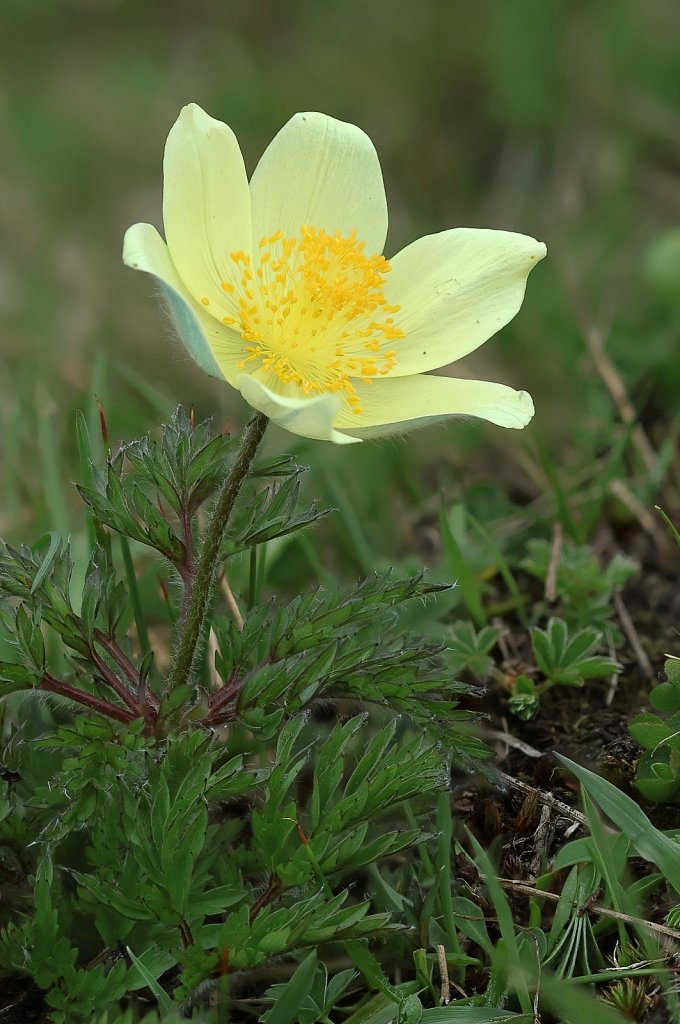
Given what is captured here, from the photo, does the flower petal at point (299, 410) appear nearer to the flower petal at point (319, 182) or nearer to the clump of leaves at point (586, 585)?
the flower petal at point (319, 182)

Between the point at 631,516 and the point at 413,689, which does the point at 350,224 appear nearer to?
the point at 413,689

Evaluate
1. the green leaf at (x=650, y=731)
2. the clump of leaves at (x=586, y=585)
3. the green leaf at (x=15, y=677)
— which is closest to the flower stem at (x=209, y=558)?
the green leaf at (x=15, y=677)

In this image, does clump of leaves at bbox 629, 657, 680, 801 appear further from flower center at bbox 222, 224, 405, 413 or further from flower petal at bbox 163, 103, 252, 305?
flower petal at bbox 163, 103, 252, 305

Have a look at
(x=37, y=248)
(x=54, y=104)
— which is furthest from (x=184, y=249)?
(x=54, y=104)


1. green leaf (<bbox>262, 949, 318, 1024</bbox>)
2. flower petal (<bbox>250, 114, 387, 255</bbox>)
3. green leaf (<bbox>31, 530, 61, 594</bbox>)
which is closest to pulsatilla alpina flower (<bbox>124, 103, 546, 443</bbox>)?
flower petal (<bbox>250, 114, 387, 255</bbox>)

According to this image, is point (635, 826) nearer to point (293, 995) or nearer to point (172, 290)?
point (293, 995)
